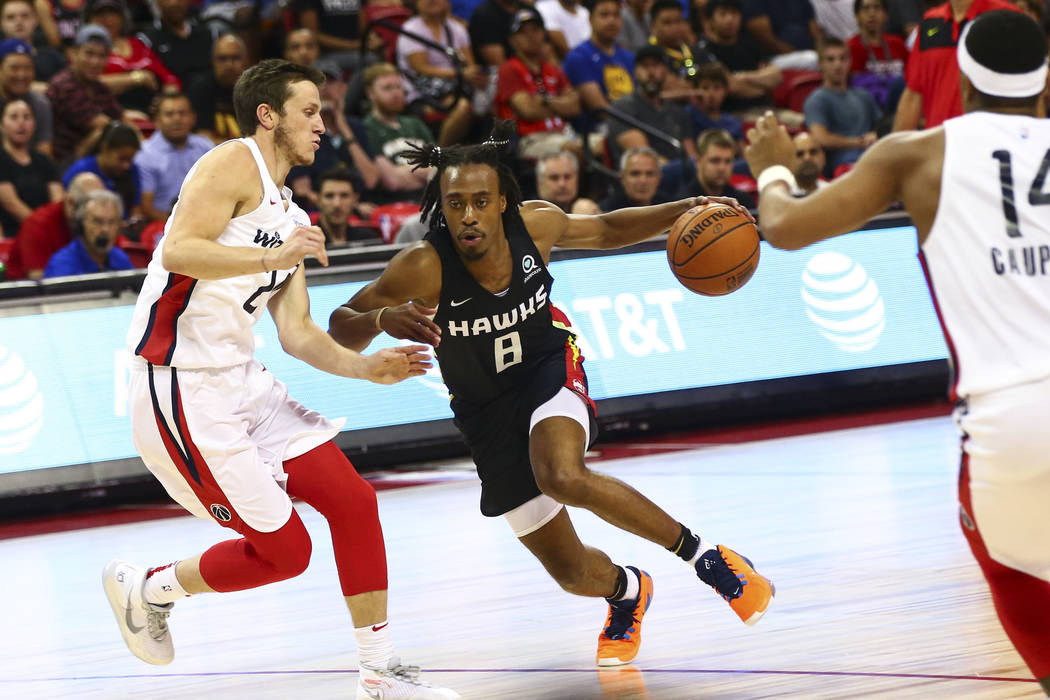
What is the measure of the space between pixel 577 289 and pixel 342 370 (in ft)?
17.3

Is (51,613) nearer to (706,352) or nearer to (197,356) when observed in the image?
(197,356)

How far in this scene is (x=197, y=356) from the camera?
4.38 meters

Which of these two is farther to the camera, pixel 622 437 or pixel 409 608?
pixel 622 437

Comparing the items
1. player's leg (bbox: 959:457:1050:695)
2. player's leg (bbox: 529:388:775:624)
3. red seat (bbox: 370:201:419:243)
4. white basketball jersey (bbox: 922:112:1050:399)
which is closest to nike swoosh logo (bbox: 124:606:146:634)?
player's leg (bbox: 529:388:775:624)

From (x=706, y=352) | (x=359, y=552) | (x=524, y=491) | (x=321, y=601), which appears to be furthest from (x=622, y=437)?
(x=359, y=552)

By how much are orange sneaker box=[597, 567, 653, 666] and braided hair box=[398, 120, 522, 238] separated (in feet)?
4.79

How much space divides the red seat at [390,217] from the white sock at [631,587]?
6.18m

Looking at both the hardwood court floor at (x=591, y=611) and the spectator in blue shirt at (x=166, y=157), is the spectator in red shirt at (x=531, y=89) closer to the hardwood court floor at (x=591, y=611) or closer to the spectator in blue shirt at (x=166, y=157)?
the spectator in blue shirt at (x=166, y=157)

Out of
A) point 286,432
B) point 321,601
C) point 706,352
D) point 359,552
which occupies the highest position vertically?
point 286,432

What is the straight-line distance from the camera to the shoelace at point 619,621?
15.6 ft

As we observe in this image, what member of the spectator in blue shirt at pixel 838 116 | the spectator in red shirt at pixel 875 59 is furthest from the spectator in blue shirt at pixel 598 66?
the spectator in red shirt at pixel 875 59

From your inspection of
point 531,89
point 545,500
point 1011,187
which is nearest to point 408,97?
point 531,89

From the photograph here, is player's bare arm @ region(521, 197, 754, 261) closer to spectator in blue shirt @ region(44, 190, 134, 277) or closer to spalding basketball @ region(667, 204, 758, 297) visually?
spalding basketball @ region(667, 204, 758, 297)

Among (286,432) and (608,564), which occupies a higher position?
(286,432)
